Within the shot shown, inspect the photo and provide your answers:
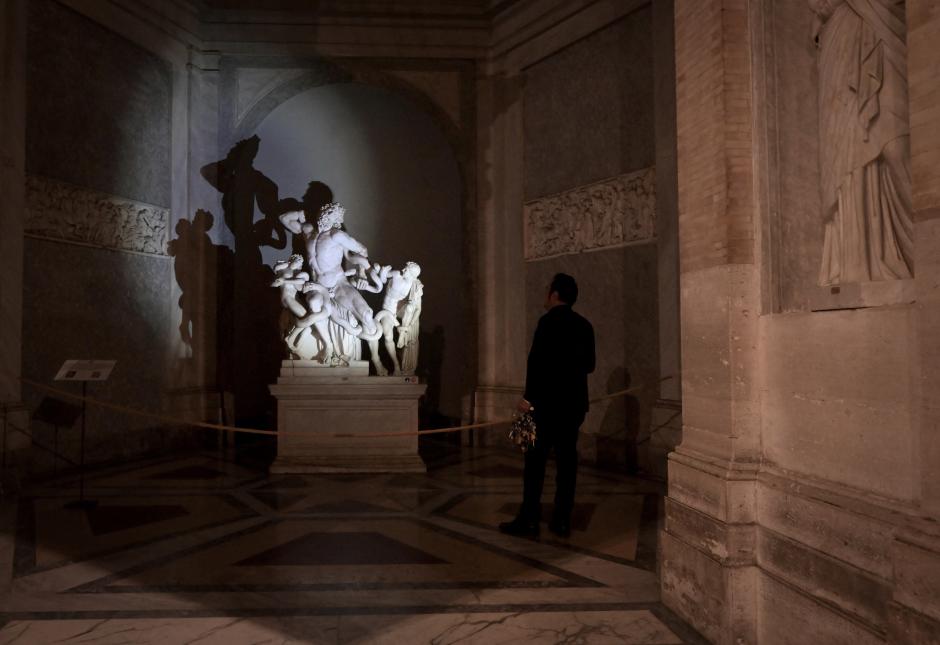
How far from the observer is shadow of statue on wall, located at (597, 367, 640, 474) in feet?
23.4

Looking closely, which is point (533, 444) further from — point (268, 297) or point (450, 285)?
point (268, 297)

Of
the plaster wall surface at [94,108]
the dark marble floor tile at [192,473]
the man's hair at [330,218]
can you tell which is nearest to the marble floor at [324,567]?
the dark marble floor tile at [192,473]

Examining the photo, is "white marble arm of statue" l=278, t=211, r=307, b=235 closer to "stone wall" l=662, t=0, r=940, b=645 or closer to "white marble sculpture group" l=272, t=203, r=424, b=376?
"white marble sculpture group" l=272, t=203, r=424, b=376

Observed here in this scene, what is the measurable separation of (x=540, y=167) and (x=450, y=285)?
6.85 feet

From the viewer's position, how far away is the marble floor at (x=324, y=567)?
122 inches

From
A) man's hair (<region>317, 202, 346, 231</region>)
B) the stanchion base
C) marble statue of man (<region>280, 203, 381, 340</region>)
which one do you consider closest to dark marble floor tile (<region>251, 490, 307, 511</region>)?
the stanchion base

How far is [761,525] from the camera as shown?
2.88 meters

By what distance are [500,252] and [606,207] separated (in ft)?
5.85

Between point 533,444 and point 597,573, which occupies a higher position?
point 533,444

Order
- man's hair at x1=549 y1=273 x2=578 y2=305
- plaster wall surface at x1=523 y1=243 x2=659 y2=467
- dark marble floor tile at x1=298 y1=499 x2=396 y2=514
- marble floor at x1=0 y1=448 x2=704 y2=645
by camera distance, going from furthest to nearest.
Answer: plaster wall surface at x1=523 y1=243 x2=659 y2=467
dark marble floor tile at x1=298 y1=499 x2=396 y2=514
man's hair at x1=549 y1=273 x2=578 y2=305
marble floor at x1=0 y1=448 x2=704 y2=645

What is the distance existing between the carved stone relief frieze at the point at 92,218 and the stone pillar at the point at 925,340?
24.4ft

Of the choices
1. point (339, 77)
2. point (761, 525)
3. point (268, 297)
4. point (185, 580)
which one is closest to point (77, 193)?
point (268, 297)

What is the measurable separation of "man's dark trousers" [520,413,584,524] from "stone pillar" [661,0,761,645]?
1.15 meters

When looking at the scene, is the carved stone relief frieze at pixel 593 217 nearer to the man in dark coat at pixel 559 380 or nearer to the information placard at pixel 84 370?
the man in dark coat at pixel 559 380
